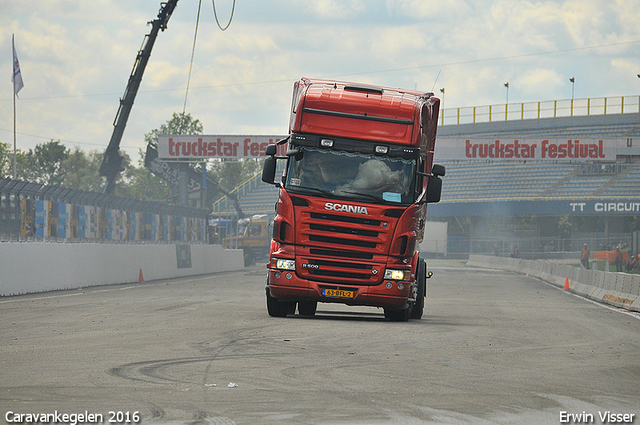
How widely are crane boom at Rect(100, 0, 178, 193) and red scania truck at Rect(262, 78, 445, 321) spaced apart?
3623cm

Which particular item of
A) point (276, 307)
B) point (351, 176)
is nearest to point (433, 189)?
point (351, 176)

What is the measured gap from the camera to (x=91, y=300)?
20.5 meters

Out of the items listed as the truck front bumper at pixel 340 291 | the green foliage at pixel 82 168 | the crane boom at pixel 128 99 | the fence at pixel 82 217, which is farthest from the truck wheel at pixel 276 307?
the green foliage at pixel 82 168

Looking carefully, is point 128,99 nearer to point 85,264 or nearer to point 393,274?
point 85,264

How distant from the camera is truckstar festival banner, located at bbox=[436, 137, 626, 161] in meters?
51.5

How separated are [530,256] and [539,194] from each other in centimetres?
950

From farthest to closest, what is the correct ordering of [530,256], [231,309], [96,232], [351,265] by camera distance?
[530,256], [96,232], [231,309], [351,265]

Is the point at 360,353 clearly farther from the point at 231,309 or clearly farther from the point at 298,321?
the point at 231,309

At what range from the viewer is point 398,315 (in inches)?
616

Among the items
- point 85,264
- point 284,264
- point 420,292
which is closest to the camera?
point 284,264

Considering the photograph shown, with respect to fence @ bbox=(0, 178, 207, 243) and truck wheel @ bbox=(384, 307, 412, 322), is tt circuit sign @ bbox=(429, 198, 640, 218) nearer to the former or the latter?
fence @ bbox=(0, 178, 207, 243)

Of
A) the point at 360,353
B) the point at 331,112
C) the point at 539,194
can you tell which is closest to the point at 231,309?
the point at 331,112

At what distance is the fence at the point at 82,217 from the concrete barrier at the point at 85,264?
194 centimetres

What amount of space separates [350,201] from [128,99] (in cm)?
3836
